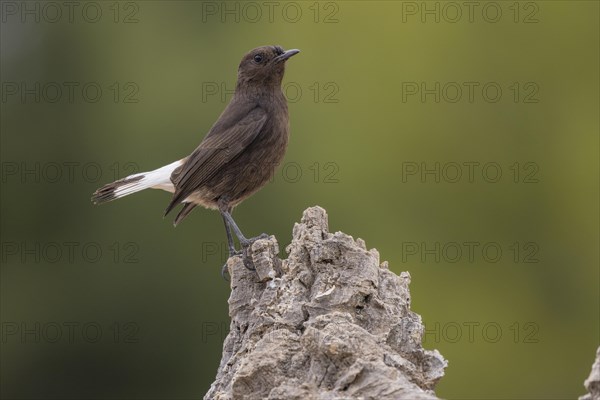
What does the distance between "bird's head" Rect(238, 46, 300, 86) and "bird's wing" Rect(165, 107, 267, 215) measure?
35 cm

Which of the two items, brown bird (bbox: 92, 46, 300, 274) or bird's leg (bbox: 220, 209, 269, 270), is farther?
brown bird (bbox: 92, 46, 300, 274)

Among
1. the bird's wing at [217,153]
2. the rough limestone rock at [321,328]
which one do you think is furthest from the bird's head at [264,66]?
the rough limestone rock at [321,328]

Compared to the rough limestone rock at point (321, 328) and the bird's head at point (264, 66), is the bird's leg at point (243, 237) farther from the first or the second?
the bird's head at point (264, 66)

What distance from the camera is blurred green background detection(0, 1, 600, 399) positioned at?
16797 mm

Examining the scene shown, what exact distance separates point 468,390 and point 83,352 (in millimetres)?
5396

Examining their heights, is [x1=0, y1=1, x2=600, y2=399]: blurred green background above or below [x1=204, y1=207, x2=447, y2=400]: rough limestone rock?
above

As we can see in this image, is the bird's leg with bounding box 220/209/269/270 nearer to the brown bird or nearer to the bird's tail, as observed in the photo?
the brown bird

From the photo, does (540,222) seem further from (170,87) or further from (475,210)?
(170,87)

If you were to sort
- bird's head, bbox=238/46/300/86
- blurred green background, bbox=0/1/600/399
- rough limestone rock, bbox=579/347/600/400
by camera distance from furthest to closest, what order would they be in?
blurred green background, bbox=0/1/600/399 < bird's head, bbox=238/46/300/86 < rough limestone rock, bbox=579/347/600/400

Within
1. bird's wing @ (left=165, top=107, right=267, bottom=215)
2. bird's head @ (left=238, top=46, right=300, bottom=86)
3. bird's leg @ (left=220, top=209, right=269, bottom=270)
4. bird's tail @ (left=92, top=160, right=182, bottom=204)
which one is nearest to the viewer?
bird's leg @ (left=220, top=209, right=269, bottom=270)

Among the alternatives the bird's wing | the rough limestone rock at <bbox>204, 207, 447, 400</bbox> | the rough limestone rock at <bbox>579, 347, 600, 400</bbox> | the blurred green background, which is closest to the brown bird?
the bird's wing

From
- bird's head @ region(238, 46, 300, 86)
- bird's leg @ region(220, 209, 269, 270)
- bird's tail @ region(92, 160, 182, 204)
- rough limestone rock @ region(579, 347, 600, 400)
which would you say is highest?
bird's head @ region(238, 46, 300, 86)

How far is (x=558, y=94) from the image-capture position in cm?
1912

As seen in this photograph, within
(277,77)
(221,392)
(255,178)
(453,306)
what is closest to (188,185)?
(255,178)
